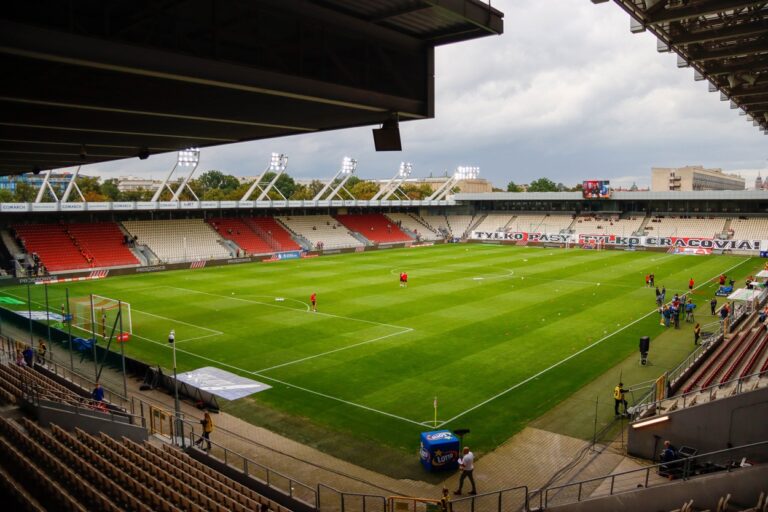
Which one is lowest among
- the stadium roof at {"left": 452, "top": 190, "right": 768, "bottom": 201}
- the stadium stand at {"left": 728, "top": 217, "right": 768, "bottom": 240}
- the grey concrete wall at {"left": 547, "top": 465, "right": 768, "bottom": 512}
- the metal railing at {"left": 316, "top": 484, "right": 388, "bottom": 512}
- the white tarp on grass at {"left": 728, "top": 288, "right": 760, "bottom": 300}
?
the metal railing at {"left": 316, "top": 484, "right": 388, "bottom": 512}

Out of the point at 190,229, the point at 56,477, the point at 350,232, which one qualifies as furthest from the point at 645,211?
the point at 56,477

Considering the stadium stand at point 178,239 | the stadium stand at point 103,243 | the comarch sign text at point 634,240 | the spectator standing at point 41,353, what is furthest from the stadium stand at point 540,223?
the spectator standing at point 41,353

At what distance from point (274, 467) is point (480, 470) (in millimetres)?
5825

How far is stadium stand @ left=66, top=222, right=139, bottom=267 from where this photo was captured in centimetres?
5681

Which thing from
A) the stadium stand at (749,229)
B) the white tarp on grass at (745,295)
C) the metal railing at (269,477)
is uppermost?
the stadium stand at (749,229)

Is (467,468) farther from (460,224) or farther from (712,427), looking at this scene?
(460,224)

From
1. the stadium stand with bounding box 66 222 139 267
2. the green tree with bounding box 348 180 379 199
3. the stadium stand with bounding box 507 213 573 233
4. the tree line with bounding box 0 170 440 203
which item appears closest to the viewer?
the stadium stand with bounding box 66 222 139 267

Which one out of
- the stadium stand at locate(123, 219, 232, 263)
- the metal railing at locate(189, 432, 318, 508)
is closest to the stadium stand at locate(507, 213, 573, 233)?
the stadium stand at locate(123, 219, 232, 263)

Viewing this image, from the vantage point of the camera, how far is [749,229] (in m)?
72.9

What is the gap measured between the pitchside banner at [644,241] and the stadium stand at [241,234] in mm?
37115

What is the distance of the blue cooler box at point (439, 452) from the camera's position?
15898 mm

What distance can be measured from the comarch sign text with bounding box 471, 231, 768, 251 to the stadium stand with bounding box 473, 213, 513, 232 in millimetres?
2297

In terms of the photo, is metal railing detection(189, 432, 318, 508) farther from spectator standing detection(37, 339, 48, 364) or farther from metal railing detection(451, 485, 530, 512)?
spectator standing detection(37, 339, 48, 364)

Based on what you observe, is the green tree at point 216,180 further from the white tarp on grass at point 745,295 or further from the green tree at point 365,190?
the white tarp on grass at point 745,295
